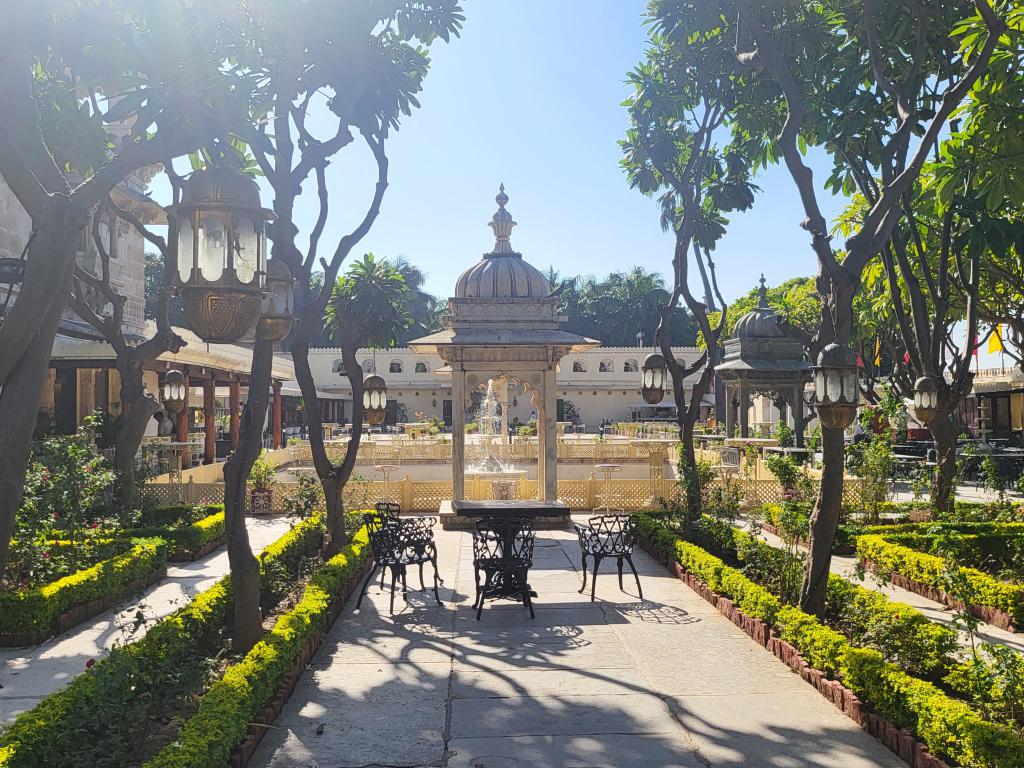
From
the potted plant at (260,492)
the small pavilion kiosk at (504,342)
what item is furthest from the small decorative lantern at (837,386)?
the potted plant at (260,492)

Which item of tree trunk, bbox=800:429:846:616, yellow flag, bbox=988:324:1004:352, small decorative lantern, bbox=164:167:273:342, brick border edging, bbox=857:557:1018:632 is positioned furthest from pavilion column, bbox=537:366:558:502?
small decorative lantern, bbox=164:167:273:342

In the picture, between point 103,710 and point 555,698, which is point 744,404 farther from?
point 103,710

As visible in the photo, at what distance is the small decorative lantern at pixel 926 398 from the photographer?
12.0 metres

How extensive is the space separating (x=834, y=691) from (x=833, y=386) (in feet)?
7.73

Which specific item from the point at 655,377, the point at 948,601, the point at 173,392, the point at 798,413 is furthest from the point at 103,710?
the point at 798,413

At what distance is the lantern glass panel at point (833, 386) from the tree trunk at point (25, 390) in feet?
17.8

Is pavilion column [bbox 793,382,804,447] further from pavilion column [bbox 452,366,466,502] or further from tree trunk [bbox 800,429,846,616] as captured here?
tree trunk [bbox 800,429,846,616]

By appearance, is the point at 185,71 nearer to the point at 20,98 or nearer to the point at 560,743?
the point at 20,98

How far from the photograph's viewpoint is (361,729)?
5.14 meters

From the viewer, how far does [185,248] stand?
14.0 feet

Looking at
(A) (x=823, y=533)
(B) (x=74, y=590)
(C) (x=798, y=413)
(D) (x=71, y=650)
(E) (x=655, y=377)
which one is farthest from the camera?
(C) (x=798, y=413)

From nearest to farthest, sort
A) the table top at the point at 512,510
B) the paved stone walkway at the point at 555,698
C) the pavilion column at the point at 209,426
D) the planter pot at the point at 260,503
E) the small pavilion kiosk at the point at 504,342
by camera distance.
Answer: the paved stone walkway at the point at 555,698 < the table top at the point at 512,510 < the small pavilion kiosk at the point at 504,342 < the planter pot at the point at 260,503 < the pavilion column at the point at 209,426

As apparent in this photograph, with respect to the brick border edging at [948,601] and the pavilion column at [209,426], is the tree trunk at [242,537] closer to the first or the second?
the brick border edging at [948,601]

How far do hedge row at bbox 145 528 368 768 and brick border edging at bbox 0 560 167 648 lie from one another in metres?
2.31
